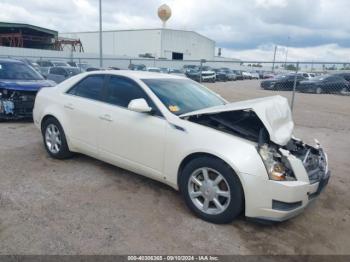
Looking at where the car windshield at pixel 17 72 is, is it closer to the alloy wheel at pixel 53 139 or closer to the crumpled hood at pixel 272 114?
the alloy wheel at pixel 53 139

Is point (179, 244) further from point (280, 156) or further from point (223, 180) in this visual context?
point (280, 156)

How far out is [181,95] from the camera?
13.8 ft

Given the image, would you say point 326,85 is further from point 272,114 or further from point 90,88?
point 90,88

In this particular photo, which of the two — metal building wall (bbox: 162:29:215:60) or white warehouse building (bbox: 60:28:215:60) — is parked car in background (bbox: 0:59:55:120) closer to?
white warehouse building (bbox: 60:28:215:60)

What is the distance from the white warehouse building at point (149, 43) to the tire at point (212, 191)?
55.3m

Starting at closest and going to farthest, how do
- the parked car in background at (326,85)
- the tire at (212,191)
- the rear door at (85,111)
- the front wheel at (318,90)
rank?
the tire at (212,191), the rear door at (85,111), the parked car in background at (326,85), the front wheel at (318,90)

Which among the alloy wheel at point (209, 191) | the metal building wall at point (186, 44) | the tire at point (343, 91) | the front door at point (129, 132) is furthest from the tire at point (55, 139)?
the metal building wall at point (186, 44)

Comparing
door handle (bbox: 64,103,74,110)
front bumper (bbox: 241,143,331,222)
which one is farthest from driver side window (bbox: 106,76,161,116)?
front bumper (bbox: 241,143,331,222)

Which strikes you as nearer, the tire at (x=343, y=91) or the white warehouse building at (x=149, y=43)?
the tire at (x=343, y=91)

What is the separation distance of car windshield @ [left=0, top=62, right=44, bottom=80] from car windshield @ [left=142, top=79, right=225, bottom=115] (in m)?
5.62

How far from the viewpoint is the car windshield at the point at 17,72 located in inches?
325

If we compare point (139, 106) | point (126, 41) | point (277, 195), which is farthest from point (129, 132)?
point (126, 41)

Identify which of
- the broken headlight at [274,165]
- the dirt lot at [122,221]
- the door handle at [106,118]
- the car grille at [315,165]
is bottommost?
the dirt lot at [122,221]

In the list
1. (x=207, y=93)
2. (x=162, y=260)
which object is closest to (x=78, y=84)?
(x=207, y=93)
